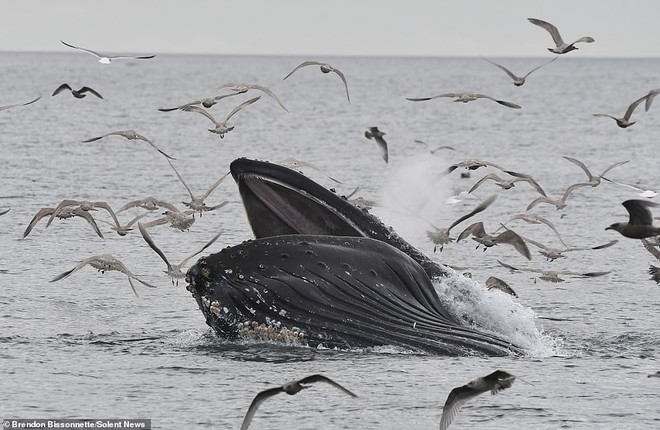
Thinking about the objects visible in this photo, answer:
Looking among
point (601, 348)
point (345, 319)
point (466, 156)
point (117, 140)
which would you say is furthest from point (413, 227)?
point (117, 140)

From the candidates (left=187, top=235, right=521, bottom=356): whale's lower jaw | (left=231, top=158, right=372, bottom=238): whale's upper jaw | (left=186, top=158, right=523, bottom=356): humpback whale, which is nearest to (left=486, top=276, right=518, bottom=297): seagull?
(left=186, top=158, right=523, bottom=356): humpback whale

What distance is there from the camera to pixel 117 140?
185 feet

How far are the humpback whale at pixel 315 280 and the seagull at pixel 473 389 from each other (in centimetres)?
231

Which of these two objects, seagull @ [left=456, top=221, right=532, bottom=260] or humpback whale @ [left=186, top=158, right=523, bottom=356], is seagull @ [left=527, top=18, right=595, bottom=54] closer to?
seagull @ [left=456, top=221, right=532, bottom=260]

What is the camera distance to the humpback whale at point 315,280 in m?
14.0

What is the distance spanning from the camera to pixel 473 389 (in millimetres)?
11430

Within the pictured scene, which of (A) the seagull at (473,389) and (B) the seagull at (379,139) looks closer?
(A) the seagull at (473,389)

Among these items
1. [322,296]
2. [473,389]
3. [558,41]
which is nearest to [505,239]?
[558,41]

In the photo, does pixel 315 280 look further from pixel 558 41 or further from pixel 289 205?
pixel 558 41

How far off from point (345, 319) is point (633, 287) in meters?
7.83

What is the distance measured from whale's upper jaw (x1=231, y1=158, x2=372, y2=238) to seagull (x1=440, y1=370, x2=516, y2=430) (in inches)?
115

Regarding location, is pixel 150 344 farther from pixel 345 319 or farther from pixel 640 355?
pixel 640 355

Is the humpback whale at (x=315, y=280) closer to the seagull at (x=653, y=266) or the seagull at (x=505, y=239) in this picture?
the seagull at (x=653, y=266)

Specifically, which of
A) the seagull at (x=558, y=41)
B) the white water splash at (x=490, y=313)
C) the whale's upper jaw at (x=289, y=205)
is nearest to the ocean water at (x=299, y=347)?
the white water splash at (x=490, y=313)
